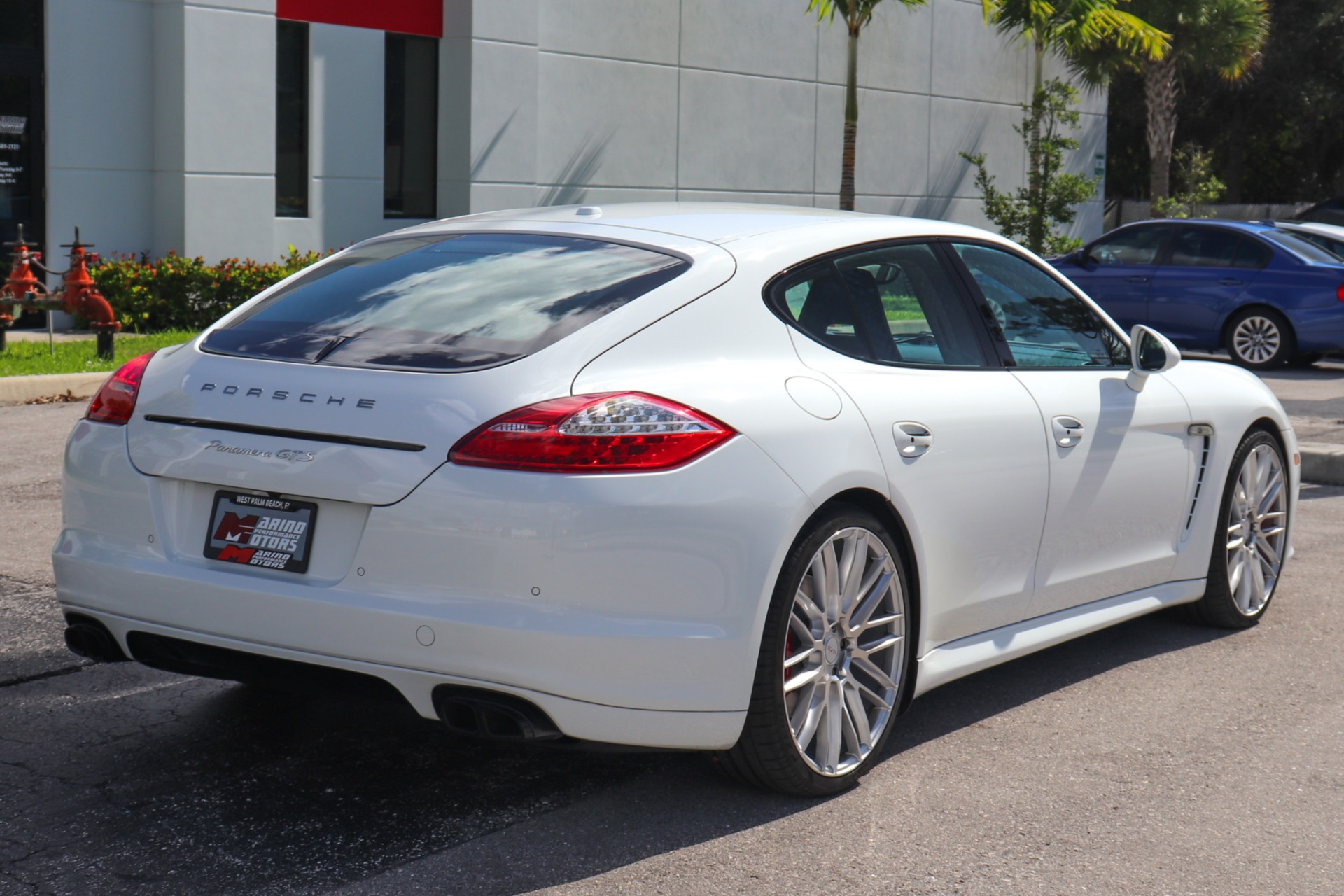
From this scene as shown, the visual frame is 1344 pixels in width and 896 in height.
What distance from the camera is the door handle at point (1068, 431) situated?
5.03m

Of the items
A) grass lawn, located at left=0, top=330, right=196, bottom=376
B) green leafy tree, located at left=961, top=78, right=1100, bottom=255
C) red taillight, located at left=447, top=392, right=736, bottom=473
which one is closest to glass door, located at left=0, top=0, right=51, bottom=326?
grass lawn, located at left=0, top=330, right=196, bottom=376

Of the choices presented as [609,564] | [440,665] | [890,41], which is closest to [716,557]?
[609,564]

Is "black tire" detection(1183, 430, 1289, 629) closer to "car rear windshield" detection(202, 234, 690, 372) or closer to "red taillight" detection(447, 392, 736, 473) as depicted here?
"car rear windshield" detection(202, 234, 690, 372)

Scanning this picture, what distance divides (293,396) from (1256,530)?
3995 millimetres

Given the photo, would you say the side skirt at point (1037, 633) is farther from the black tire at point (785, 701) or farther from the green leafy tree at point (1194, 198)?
the green leafy tree at point (1194, 198)

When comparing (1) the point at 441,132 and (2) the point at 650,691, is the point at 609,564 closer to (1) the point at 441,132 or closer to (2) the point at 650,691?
(2) the point at 650,691

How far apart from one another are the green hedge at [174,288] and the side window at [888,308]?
12101 millimetres

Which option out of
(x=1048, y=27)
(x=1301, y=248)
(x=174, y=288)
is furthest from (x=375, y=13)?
(x=1301, y=248)

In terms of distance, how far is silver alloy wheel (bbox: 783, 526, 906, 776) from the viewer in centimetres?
414

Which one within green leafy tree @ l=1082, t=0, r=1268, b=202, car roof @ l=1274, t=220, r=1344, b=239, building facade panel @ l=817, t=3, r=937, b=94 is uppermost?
green leafy tree @ l=1082, t=0, r=1268, b=202

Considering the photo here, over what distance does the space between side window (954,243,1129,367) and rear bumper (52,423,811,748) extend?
154cm

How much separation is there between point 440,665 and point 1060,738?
81.4 inches

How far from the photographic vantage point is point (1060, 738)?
4844mm

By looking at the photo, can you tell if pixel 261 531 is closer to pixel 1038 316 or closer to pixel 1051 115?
pixel 1038 316
